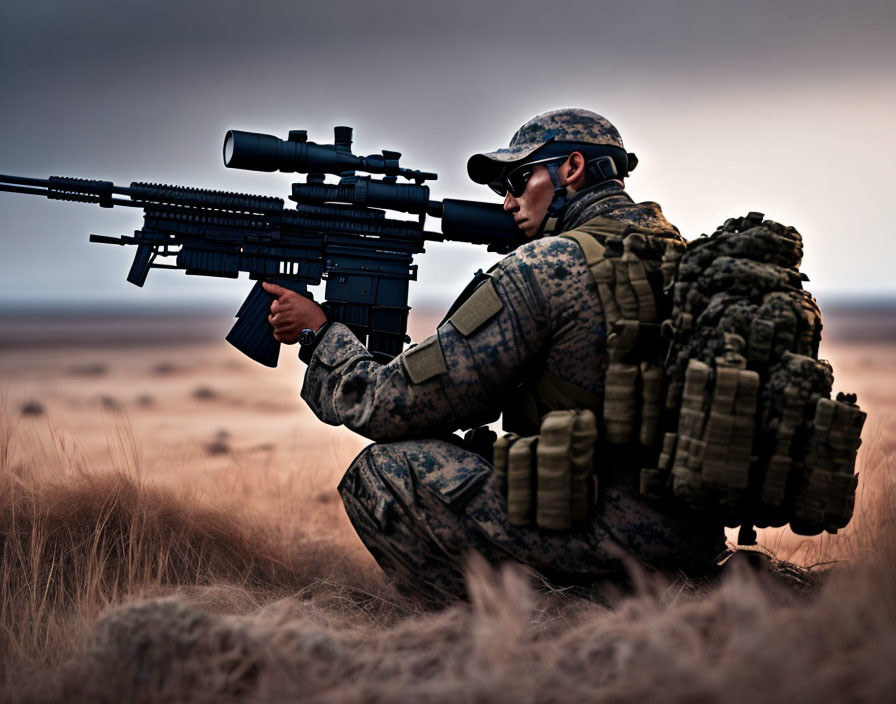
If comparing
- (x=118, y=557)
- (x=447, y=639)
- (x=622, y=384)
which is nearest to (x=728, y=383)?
(x=622, y=384)

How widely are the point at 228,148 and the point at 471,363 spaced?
6.71 feet

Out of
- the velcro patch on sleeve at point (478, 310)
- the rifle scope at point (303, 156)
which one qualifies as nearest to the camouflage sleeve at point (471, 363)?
the velcro patch on sleeve at point (478, 310)

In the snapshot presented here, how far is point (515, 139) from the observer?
175 inches

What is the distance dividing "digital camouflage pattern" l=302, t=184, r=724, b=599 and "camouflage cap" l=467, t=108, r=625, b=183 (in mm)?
523

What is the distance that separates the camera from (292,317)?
473 cm

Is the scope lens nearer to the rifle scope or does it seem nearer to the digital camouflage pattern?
the rifle scope

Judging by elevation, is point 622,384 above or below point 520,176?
below

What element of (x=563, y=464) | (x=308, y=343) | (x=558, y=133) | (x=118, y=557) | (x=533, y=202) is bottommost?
(x=118, y=557)

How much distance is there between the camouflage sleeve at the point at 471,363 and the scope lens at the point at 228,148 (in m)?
1.58

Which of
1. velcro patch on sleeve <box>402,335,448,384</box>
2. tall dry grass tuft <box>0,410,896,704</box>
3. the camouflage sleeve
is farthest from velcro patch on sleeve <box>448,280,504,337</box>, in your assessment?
tall dry grass tuft <box>0,410,896,704</box>

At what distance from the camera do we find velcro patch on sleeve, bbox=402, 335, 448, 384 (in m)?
3.85

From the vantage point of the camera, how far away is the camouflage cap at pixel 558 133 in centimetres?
430

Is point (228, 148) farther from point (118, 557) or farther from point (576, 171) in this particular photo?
point (118, 557)

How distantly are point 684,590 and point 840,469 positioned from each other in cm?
85
